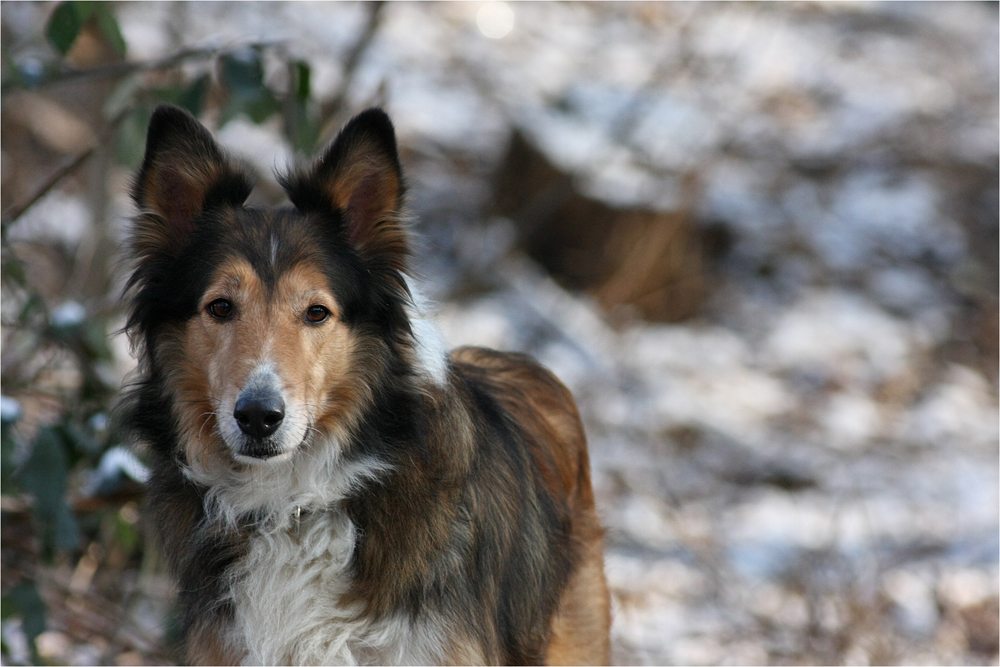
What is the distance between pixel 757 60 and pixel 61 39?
872 cm

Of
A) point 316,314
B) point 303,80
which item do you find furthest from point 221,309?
point 303,80

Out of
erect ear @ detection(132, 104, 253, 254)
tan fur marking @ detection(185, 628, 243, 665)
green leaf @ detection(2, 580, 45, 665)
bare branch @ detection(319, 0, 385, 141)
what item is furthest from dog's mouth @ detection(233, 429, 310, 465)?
bare branch @ detection(319, 0, 385, 141)

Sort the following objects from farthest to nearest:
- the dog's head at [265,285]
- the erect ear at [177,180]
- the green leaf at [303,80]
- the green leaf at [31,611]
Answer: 1. the green leaf at [303,80]
2. the green leaf at [31,611]
3. the erect ear at [177,180]
4. the dog's head at [265,285]

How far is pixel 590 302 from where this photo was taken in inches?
369

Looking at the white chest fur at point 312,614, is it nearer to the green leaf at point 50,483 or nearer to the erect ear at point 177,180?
the erect ear at point 177,180

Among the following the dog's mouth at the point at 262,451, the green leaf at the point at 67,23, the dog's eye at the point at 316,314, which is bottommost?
the dog's mouth at the point at 262,451

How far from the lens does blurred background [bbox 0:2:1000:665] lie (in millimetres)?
4867

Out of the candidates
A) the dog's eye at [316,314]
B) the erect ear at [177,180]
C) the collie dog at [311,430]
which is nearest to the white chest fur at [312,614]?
the collie dog at [311,430]

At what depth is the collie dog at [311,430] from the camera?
292 cm

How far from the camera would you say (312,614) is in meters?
2.95

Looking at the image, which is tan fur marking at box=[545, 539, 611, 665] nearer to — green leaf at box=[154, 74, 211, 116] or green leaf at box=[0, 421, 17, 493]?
green leaf at box=[0, 421, 17, 493]

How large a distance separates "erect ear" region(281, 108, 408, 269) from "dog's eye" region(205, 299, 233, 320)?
1.40 ft

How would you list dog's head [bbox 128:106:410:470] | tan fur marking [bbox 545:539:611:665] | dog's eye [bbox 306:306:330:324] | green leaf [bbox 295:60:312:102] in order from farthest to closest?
green leaf [bbox 295:60:312:102]
tan fur marking [bbox 545:539:611:665]
dog's eye [bbox 306:306:330:324]
dog's head [bbox 128:106:410:470]

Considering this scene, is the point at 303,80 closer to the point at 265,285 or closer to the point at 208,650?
the point at 265,285
